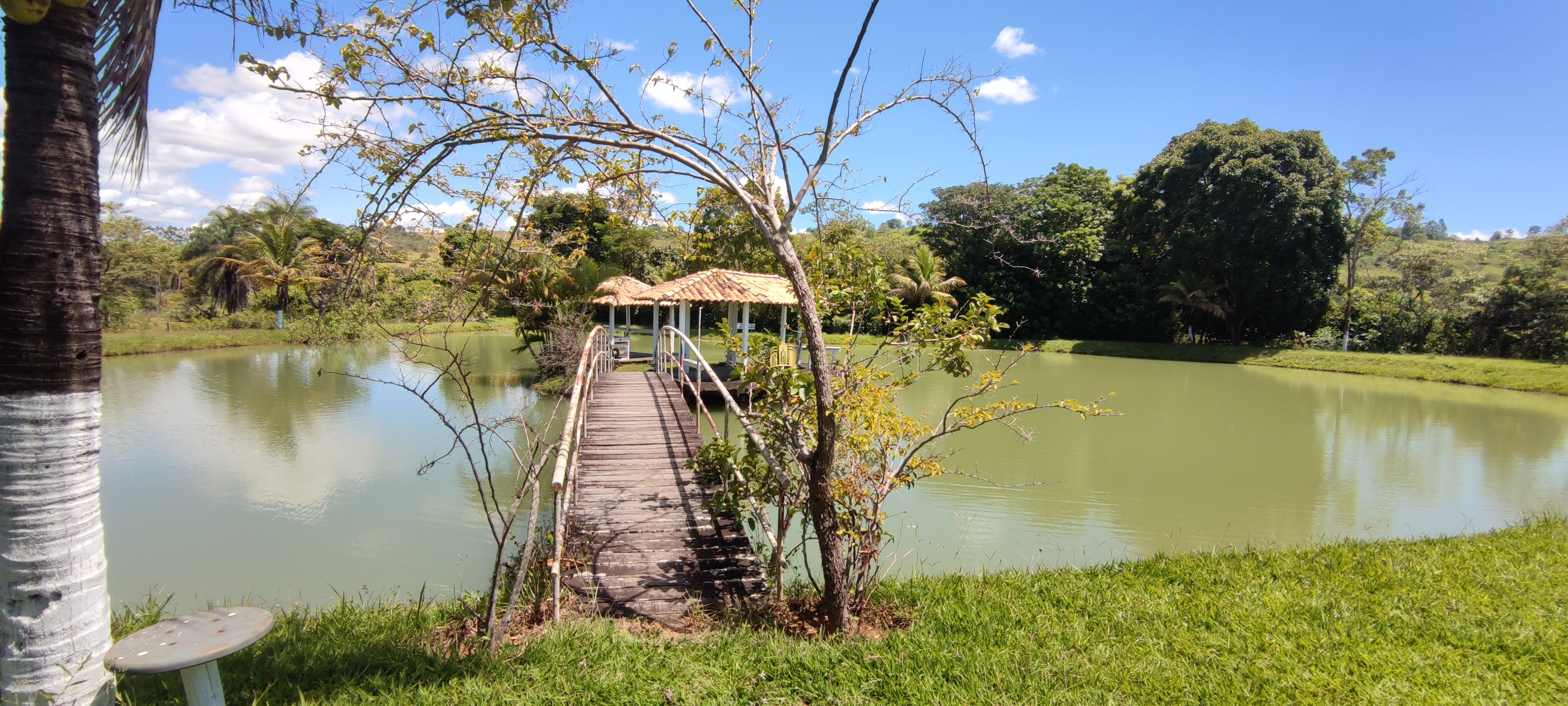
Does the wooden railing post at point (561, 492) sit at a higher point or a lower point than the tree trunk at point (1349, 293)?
lower

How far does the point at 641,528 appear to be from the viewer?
14.6 ft

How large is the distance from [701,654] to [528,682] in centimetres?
66

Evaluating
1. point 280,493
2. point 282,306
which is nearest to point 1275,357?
point 280,493

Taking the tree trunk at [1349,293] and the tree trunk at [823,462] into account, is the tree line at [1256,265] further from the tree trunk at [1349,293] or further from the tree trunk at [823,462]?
the tree trunk at [823,462]

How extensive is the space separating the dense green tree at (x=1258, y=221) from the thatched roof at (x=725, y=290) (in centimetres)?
1466

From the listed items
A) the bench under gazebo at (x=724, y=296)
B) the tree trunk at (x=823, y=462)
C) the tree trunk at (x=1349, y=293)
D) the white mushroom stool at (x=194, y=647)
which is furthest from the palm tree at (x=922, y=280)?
the white mushroom stool at (x=194, y=647)

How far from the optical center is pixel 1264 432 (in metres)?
10.7

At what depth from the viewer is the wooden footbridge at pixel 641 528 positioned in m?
3.61

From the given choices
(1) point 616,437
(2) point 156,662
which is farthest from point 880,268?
(1) point 616,437

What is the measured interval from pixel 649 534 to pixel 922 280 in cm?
2337

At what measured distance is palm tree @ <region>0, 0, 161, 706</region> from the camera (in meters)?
1.81

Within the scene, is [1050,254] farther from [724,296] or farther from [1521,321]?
[724,296]

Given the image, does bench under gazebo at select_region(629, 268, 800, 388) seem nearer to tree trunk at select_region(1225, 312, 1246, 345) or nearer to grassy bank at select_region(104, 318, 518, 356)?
grassy bank at select_region(104, 318, 518, 356)

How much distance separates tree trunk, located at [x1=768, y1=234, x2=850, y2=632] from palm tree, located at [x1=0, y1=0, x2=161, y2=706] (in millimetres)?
2123
